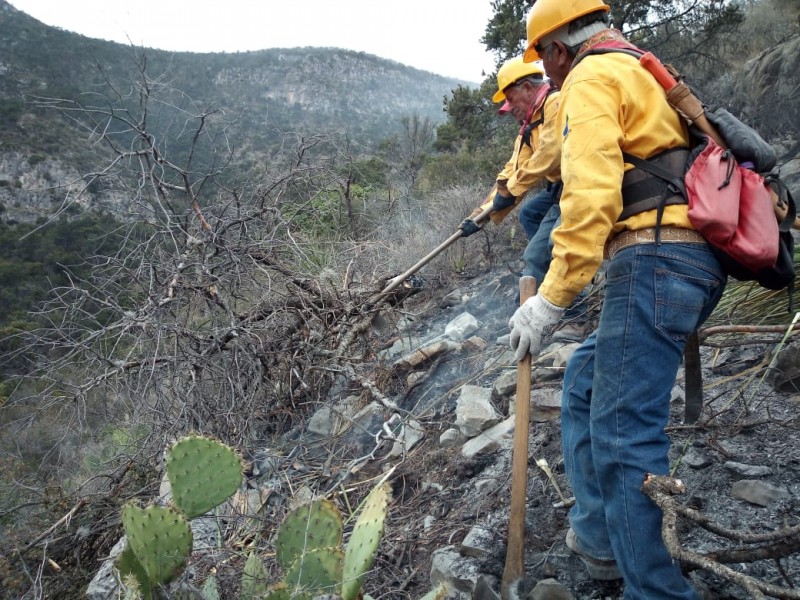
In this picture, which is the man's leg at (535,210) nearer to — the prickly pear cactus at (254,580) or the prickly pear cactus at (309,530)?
the prickly pear cactus at (309,530)

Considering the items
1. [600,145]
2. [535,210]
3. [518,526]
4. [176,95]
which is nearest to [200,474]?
[518,526]

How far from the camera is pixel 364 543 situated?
166cm

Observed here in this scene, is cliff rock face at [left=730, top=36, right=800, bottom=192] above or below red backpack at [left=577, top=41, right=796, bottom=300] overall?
above

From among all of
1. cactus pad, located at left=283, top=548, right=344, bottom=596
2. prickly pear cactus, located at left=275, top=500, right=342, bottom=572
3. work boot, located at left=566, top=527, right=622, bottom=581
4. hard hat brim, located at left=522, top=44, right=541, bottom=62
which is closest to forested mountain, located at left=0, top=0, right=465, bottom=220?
hard hat brim, located at left=522, top=44, right=541, bottom=62

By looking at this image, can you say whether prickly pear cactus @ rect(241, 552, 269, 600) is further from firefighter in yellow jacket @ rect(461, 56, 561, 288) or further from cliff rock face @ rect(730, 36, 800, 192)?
cliff rock face @ rect(730, 36, 800, 192)

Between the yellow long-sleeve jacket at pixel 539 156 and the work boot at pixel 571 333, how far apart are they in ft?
3.35

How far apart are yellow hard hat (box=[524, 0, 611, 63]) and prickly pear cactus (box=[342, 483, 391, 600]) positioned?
1576 mm

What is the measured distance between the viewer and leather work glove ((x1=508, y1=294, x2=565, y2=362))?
173 cm

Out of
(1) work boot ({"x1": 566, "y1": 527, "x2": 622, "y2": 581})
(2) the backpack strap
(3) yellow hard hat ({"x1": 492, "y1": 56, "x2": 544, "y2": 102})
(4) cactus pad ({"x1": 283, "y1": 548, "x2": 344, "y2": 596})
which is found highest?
(3) yellow hard hat ({"x1": 492, "y1": 56, "x2": 544, "y2": 102})

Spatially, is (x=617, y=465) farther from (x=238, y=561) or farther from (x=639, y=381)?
(x=238, y=561)

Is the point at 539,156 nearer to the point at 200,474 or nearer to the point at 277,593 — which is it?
the point at 200,474

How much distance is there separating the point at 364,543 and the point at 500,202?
9.52ft

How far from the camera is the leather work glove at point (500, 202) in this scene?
157 inches

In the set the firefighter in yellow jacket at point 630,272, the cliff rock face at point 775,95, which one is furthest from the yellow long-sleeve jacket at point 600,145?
the cliff rock face at point 775,95
